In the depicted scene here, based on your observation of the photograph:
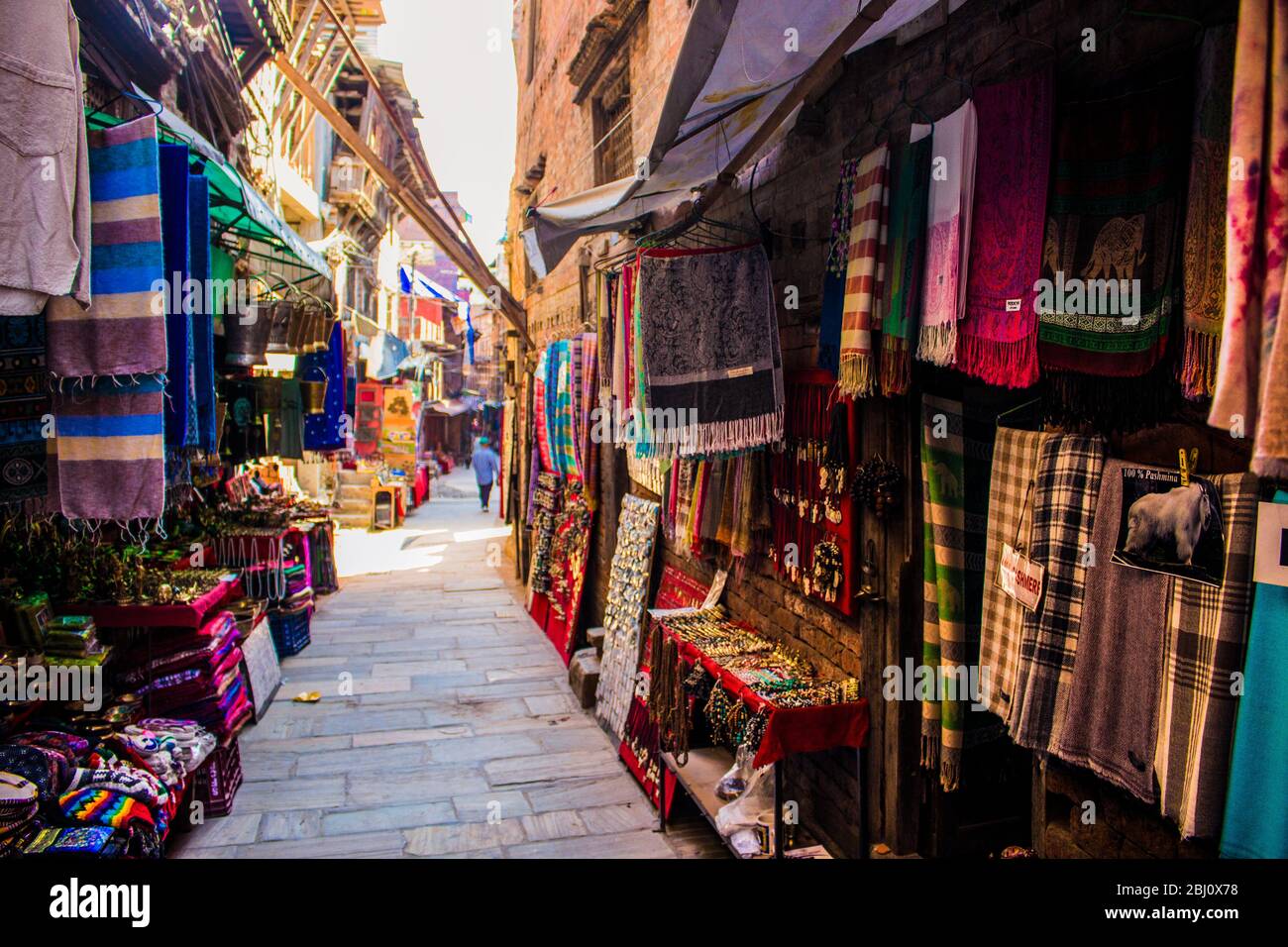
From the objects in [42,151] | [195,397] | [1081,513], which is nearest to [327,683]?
[195,397]

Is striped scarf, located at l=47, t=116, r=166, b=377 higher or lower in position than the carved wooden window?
lower

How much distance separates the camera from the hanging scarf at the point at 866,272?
3154 mm

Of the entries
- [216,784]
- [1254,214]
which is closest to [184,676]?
[216,784]

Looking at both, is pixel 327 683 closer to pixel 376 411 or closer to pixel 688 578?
pixel 688 578

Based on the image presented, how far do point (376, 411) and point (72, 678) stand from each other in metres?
16.1

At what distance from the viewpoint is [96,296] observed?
281 centimetres

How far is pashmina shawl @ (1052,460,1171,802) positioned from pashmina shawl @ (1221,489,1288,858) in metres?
0.27

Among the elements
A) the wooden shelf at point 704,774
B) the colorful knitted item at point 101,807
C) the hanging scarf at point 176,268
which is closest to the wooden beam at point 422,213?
the hanging scarf at point 176,268

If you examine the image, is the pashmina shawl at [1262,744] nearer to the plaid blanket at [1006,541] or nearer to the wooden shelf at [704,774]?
the plaid blanket at [1006,541]

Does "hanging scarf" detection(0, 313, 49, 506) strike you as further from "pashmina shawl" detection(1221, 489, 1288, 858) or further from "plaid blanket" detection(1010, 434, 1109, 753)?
"pashmina shawl" detection(1221, 489, 1288, 858)

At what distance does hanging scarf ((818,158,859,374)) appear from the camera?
3463 millimetres

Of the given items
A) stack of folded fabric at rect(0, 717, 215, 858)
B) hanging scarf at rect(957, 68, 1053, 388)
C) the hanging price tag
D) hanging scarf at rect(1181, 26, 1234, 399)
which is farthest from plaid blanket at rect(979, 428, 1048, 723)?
stack of folded fabric at rect(0, 717, 215, 858)

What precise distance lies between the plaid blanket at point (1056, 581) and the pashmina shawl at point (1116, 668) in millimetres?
39

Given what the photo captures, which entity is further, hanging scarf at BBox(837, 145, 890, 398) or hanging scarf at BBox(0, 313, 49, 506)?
hanging scarf at BBox(837, 145, 890, 398)
